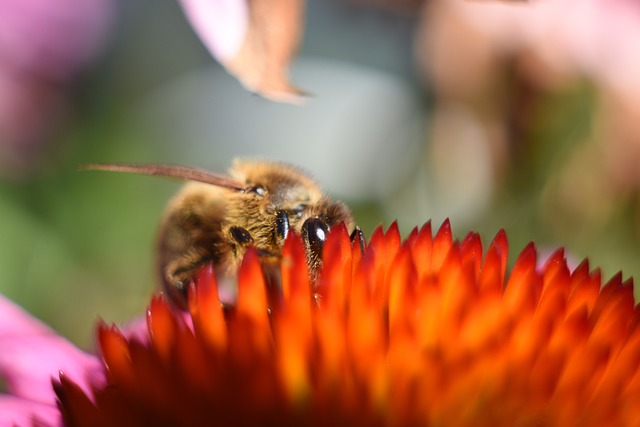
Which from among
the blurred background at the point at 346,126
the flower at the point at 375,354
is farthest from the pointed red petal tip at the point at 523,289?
the blurred background at the point at 346,126

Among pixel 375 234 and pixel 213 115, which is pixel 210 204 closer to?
pixel 375 234

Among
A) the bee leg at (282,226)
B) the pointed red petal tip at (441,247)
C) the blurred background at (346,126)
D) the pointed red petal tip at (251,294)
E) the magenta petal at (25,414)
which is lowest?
the magenta petal at (25,414)

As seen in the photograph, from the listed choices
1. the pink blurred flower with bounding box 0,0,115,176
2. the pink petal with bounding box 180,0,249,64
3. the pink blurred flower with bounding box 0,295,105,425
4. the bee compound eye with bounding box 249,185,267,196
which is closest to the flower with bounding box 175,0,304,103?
the pink petal with bounding box 180,0,249,64

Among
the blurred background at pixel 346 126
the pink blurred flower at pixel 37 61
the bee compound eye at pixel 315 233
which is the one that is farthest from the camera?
the pink blurred flower at pixel 37 61

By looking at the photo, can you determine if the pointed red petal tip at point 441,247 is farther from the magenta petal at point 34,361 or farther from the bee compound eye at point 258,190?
the magenta petal at point 34,361

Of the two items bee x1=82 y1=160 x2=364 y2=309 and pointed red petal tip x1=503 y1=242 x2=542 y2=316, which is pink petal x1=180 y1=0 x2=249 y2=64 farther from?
pointed red petal tip x1=503 y1=242 x2=542 y2=316

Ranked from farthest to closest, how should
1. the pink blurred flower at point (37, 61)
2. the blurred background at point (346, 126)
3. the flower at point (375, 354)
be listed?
the pink blurred flower at point (37, 61)
the blurred background at point (346, 126)
the flower at point (375, 354)

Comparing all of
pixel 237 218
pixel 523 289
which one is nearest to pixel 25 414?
pixel 237 218

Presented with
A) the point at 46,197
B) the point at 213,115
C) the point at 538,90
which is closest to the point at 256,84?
the point at 538,90
